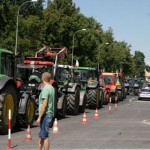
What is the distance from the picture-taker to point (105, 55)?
89625mm

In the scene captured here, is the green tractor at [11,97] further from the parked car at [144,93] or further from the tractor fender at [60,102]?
the parked car at [144,93]

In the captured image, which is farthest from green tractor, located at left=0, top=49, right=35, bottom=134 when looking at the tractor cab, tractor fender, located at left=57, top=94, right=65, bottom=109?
tractor fender, located at left=57, top=94, right=65, bottom=109

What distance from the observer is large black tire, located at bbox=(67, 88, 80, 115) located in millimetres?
24991

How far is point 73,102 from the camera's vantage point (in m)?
25.0

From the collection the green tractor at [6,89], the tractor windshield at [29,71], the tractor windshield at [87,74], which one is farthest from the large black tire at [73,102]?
the green tractor at [6,89]

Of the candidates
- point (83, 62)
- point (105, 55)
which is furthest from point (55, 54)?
point (105, 55)

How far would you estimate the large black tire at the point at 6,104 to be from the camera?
15.3 meters

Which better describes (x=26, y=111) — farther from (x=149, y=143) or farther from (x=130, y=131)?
(x=149, y=143)

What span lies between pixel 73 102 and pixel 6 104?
9.53m

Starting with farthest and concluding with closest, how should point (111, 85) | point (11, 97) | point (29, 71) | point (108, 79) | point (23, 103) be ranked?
point (108, 79) < point (111, 85) < point (29, 71) < point (23, 103) < point (11, 97)

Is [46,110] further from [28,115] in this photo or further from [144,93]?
[144,93]

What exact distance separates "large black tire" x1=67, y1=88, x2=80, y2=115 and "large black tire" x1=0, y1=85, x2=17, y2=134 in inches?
348

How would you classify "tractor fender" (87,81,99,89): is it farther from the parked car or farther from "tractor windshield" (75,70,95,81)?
the parked car

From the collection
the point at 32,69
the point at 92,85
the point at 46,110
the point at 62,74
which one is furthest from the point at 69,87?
the point at 46,110
